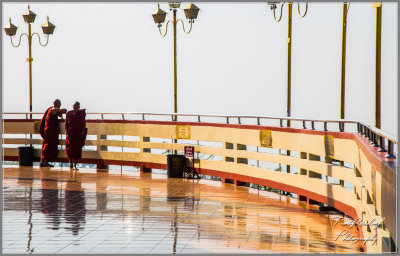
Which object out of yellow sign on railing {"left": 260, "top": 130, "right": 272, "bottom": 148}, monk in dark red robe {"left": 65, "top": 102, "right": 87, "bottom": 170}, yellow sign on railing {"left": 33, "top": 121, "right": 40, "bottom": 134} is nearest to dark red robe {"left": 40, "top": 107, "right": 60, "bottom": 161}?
yellow sign on railing {"left": 33, "top": 121, "right": 40, "bottom": 134}

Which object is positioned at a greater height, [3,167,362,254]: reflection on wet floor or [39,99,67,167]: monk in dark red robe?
[39,99,67,167]: monk in dark red robe

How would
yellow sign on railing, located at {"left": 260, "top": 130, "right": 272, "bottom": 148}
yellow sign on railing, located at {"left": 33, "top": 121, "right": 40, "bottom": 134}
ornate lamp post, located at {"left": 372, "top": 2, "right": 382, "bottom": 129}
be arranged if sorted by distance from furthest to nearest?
yellow sign on railing, located at {"left": 33, "top": 121, "right": 40, "bottom": 134}
yellow sign on railing, located at {"left": 260, "top": 130, "right": 272, "bottom": 148}
ornate lamp post, located at {"left": 372, "top": 2, "right": 382, "bottom": 129}

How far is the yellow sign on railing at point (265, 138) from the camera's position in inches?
609

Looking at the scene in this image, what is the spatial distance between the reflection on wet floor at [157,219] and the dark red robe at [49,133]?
3.88m

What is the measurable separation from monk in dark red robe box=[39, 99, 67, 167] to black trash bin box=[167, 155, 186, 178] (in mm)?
4175

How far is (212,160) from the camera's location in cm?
1777

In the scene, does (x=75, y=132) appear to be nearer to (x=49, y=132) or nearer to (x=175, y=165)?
(x=49, y=132)

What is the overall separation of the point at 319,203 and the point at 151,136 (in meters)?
6.74

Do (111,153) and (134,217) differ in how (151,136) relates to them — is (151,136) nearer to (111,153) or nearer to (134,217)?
(111,153)

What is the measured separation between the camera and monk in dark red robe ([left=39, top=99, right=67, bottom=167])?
2123 centimetres

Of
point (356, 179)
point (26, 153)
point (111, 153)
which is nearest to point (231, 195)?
point (356, 179)

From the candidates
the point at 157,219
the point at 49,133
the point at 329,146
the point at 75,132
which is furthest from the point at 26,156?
the point at 329,146

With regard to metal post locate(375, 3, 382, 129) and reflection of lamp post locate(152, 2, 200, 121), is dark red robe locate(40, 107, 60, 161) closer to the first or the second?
reflection of lamp post locate(152, 2, 200, 121)

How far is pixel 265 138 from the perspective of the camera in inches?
614
